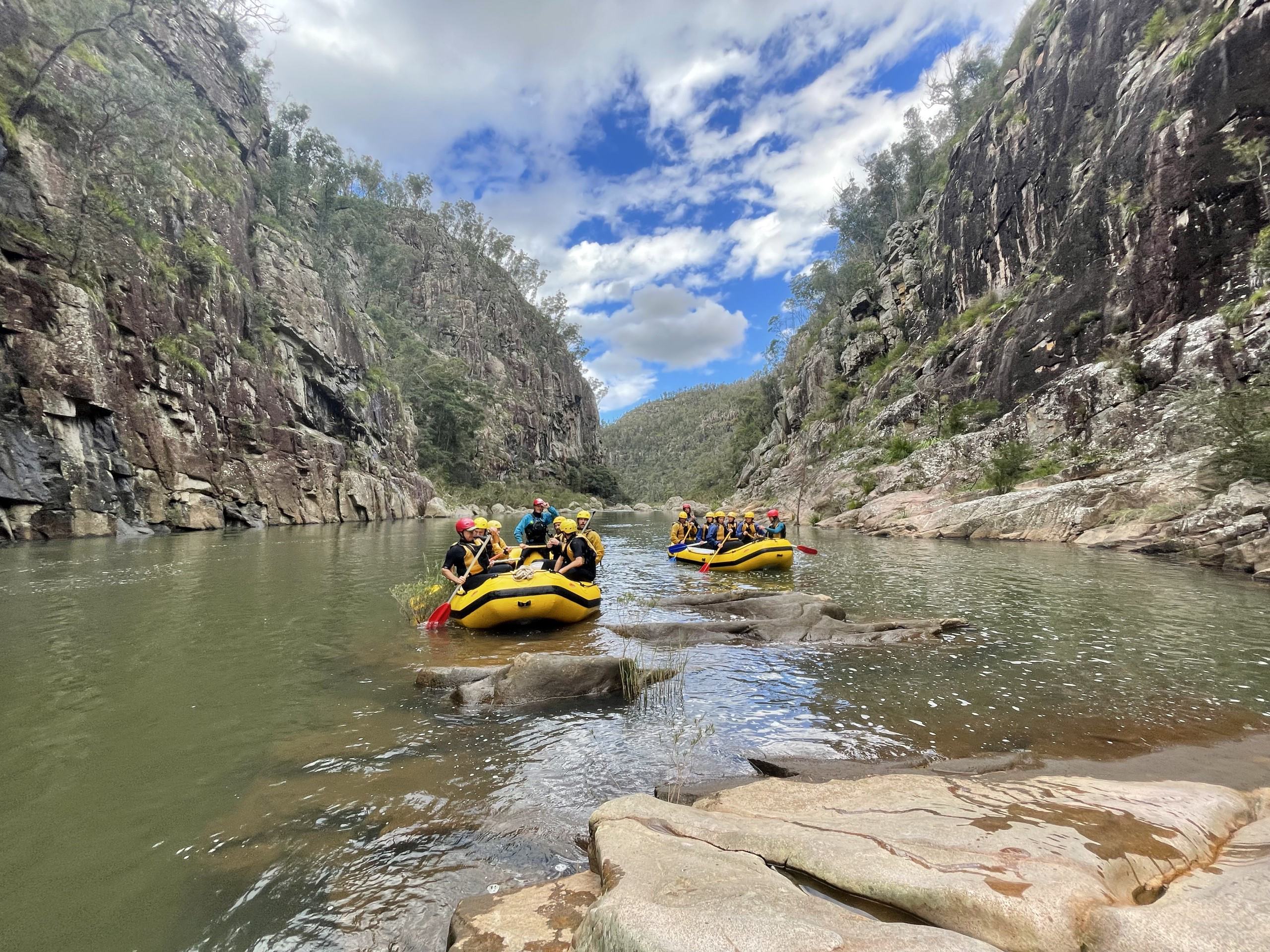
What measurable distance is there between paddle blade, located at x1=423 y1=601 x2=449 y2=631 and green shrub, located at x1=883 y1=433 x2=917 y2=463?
1121 inches

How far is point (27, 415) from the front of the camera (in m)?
18.4

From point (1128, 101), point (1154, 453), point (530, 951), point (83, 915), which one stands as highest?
point (1128, 101)

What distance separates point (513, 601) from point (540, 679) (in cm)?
295

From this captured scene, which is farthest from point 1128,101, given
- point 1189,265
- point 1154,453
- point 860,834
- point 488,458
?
point 488,458

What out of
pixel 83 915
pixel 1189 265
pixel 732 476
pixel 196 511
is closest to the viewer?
pixel 83 915

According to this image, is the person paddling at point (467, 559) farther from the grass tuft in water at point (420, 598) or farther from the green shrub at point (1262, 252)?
the green shrub at point (1262, 252)

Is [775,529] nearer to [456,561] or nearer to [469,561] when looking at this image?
[469,561]

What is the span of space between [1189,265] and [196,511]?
38382 mm

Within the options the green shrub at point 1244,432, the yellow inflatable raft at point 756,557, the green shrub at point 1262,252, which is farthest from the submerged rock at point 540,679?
the green shrub at point 1262,252

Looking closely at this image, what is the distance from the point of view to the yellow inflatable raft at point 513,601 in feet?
28.7

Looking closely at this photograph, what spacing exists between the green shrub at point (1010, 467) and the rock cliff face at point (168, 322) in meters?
Result: 32.0

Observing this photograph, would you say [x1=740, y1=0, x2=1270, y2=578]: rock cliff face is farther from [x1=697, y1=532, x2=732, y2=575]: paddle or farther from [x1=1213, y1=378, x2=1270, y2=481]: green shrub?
[x1=697, y1=532, x2=732, y2=575]: paddle

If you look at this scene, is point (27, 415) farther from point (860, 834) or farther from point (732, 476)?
point (732, 476)

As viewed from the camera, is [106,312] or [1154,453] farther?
[106,312]
